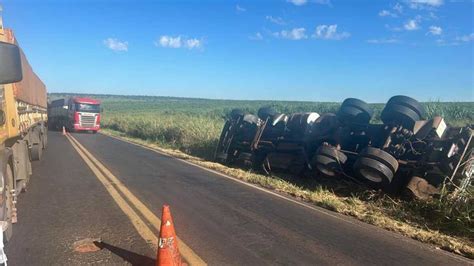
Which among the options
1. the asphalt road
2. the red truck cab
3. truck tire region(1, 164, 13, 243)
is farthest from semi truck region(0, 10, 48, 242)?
the red truck cab

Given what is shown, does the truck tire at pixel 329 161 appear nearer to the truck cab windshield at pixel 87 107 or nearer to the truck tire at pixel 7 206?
the truck tire at pixel 7 206

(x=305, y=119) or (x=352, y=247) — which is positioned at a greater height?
(x=305, y=119)

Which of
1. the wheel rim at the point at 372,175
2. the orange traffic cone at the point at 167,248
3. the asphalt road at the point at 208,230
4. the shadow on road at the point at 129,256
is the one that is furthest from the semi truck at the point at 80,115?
the orange traffic cone at the point at 167,248

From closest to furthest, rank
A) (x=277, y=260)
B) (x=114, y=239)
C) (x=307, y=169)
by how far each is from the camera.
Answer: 1. (x=277, y=260)
2. (x=114, y=239)
3. (x=307, y=169)

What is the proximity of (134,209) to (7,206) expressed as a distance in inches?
89.2

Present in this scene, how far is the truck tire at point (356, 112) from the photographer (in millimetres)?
11539

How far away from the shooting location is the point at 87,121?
34.7m

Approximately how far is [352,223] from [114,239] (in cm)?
371

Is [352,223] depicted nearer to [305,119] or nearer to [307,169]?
[307,169]

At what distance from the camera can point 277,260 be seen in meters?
5.05

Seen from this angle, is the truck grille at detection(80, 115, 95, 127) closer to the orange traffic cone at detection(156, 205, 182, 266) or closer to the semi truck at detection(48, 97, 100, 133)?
the semi truck at detection(48, 97, 100, 133)

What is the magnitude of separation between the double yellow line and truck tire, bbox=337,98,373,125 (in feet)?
19.7

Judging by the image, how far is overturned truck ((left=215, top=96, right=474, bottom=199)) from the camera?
9008mm

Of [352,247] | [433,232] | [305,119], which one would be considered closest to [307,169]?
[305,119]
